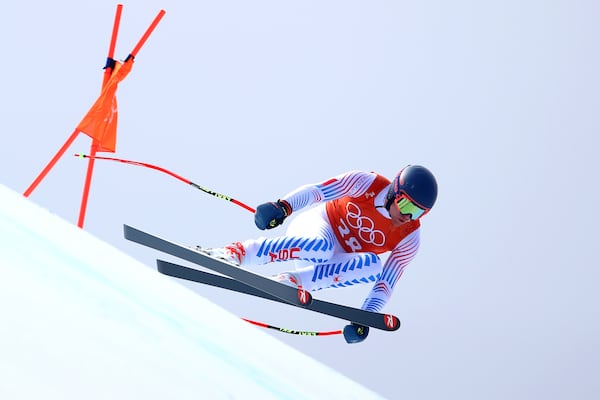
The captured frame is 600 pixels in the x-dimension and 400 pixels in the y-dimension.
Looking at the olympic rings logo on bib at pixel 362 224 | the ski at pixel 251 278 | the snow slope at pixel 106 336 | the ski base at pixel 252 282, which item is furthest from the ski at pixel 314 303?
the snow slope at pixel 106 336

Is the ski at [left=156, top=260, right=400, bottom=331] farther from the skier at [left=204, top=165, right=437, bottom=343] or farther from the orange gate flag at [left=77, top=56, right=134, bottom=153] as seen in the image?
the orange gate flag at [left=77, top=56, right=134, bottom=153]

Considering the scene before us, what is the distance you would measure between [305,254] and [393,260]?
0.55m

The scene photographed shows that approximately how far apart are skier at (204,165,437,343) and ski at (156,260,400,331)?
0.13 m

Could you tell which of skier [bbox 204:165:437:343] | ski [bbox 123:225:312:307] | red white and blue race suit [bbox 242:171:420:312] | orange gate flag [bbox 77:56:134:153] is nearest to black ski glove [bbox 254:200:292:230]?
skier [bbox 204:165:437:343]

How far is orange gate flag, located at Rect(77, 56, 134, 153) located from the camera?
19.0 feet

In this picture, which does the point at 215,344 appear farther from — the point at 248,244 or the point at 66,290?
the point at 248,244

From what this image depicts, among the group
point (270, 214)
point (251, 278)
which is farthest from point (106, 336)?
point (270, 214)

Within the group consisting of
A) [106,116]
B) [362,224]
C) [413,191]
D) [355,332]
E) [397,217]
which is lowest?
[355,332]

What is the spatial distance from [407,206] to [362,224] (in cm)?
33

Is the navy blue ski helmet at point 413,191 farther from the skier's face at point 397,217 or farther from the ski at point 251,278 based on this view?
the ski at point 251,278

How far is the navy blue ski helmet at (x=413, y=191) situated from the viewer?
4.54m

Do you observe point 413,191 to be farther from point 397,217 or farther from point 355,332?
point 355,332

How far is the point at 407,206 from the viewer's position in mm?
4578

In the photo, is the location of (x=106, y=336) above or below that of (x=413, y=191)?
below
